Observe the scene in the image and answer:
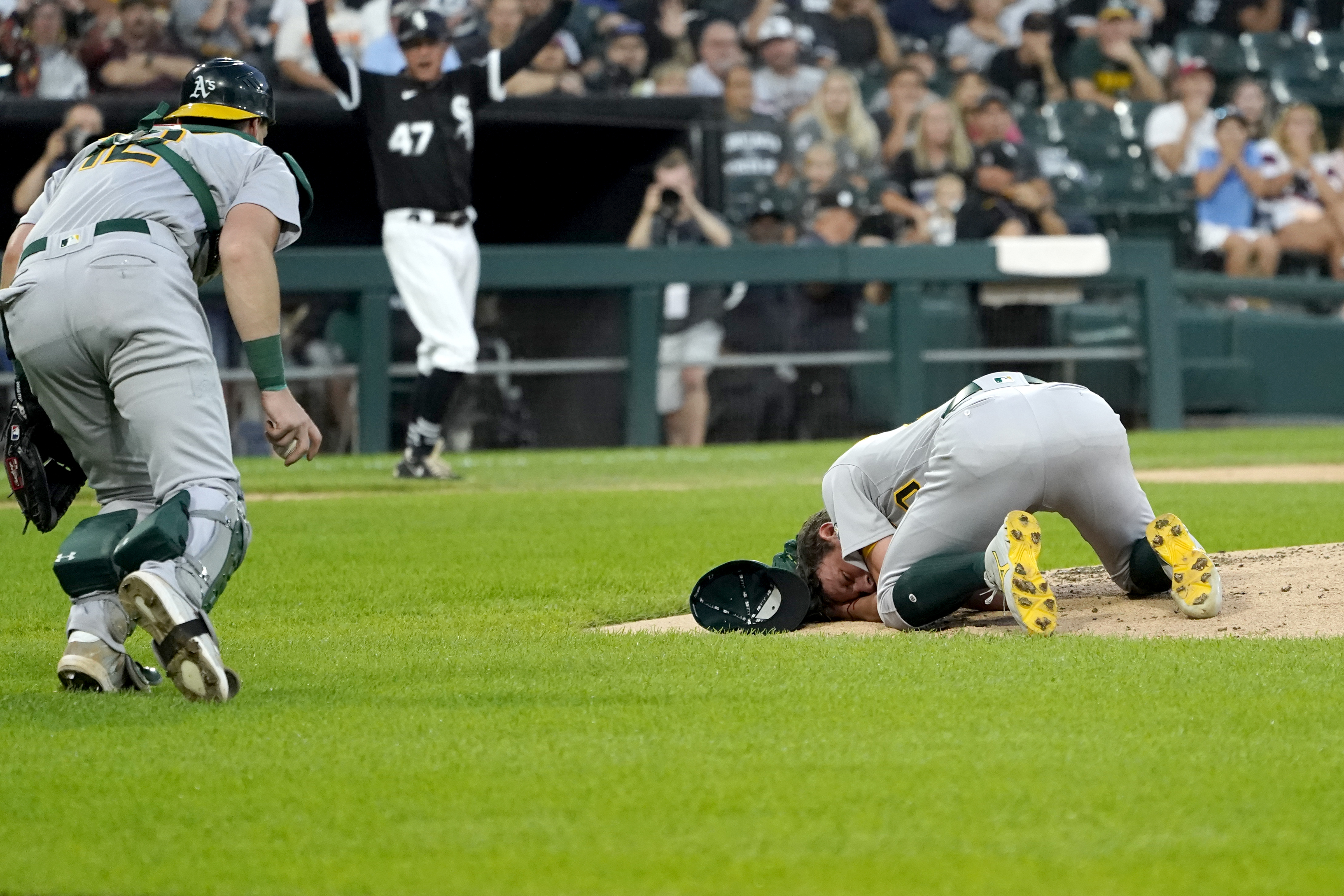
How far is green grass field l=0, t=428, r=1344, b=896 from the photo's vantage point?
2.63 metres

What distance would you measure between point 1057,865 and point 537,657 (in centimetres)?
228

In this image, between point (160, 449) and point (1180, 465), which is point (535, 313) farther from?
point (160, 449)

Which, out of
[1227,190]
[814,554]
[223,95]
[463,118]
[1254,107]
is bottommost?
[814,554]

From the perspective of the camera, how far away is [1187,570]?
16.7 feet

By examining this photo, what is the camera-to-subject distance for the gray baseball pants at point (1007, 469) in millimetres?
4949

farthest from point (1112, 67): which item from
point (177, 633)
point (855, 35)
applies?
point (177, 633)

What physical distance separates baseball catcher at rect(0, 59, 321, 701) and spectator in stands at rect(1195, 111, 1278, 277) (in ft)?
41.4

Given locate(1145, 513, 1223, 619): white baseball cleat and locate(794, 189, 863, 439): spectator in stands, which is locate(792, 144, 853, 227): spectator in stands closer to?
locate(794, 189, 863, 439): spectator in stands

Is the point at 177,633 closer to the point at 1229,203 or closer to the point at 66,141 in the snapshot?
the point at 66,141

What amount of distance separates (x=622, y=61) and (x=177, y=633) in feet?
40.1

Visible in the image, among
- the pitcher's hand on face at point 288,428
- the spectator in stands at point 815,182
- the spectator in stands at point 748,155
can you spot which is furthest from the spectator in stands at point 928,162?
the pitcher's hand on face at point 288,428

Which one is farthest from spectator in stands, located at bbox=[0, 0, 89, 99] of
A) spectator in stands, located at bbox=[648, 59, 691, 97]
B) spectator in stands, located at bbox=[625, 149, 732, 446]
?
spectator in stands, located at bbox=[648, 59, 691, 97]

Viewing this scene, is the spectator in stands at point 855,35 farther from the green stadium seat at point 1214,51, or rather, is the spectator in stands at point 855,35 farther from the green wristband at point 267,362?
the green wristband at point 267,362

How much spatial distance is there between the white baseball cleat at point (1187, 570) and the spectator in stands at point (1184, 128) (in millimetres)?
11930
